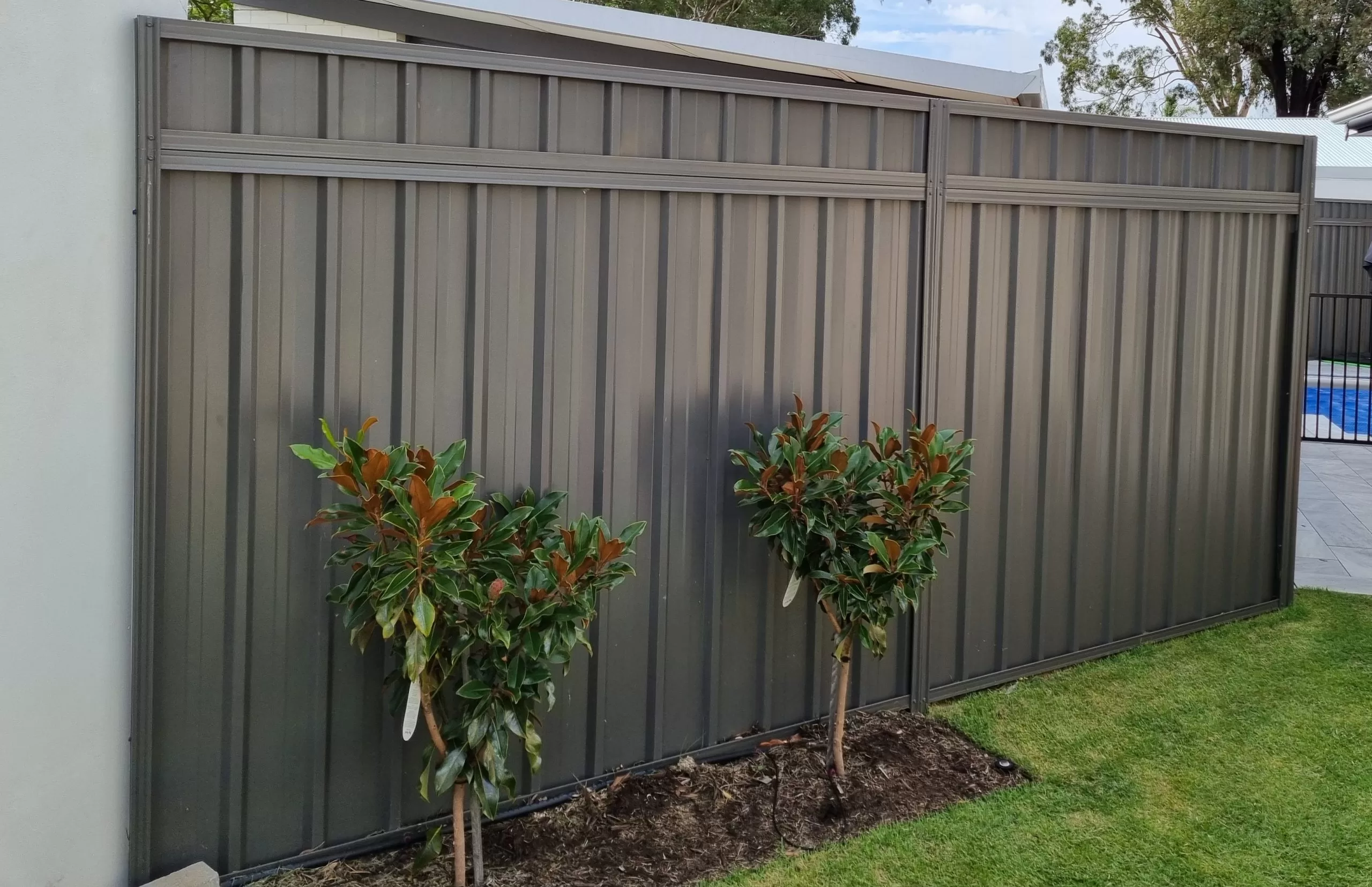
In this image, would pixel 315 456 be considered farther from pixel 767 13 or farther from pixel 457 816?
pixel 767 13

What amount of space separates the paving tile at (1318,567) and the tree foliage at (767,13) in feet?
73.4

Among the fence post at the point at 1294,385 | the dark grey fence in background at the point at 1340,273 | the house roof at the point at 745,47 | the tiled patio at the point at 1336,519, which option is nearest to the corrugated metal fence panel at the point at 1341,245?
the dark grey fence in background at the point at 1340,273

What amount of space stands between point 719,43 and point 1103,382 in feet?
7.99

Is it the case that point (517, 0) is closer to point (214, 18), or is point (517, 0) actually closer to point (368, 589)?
point (368, 589)

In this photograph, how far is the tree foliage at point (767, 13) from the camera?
27297 mm

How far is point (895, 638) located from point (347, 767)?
2.13 m

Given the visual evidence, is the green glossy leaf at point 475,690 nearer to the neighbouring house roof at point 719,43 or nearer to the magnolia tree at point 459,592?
the magnolia tree at point 459,592

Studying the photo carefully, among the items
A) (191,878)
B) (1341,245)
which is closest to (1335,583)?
(191,878)

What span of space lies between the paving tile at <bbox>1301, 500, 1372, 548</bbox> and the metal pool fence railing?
131 inches

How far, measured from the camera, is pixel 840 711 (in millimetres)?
3832

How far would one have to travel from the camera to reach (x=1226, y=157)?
17.5 ft

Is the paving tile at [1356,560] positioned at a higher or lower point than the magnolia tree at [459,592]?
lower

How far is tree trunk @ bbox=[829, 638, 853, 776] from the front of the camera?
3.82 meters

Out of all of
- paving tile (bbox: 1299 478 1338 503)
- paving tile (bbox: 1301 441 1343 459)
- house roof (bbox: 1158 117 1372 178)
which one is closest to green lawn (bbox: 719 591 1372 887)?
paving tile (bbox: 1299 478 1338 503)
